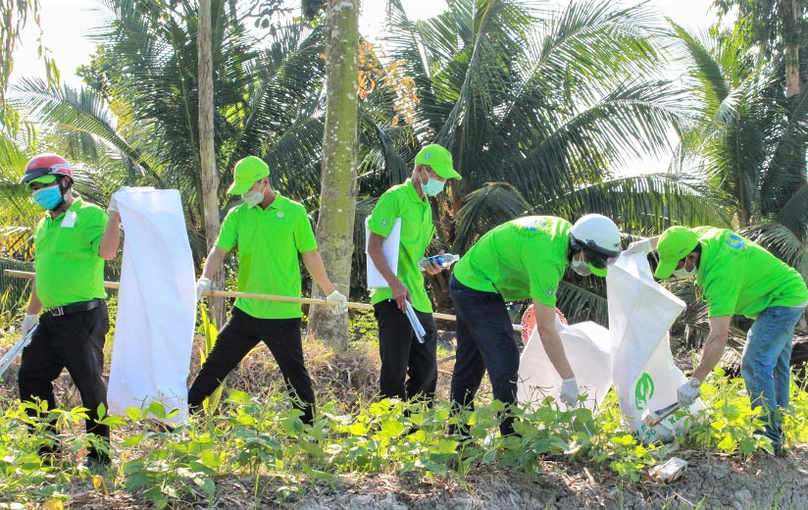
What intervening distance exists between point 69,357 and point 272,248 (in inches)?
51.0

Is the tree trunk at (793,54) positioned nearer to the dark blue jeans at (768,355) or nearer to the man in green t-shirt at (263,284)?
the dark blue jeans at (768,355)

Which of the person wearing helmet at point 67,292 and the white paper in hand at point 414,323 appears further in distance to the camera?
the white paper in hand at point 414,323

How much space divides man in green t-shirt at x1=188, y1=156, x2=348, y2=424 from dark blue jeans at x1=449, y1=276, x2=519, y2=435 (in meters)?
0.92

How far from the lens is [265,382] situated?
6.82 m

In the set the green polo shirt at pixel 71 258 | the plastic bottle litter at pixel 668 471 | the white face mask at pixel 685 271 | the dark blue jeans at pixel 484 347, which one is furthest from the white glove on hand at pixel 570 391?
the green polo shirt at pixel 71 258

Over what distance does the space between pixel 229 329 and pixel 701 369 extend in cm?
Answer: 272

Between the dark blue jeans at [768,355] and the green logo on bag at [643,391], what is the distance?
78cm

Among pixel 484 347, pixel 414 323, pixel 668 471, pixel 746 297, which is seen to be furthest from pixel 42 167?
pixel 746 297

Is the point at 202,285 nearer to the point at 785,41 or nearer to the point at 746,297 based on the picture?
the point at 746,297

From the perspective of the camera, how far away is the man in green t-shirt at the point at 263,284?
16.8 ft

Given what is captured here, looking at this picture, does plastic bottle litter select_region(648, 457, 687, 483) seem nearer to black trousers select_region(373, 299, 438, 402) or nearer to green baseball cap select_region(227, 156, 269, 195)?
black trousers select_region(373, 299, 438, 402)

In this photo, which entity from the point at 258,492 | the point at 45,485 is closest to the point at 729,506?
the point at 258,492

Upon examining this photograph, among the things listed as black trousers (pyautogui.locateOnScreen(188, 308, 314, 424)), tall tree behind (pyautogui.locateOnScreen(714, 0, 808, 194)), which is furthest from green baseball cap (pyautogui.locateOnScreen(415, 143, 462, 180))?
tall tree behind (pyautogui.locateOnScreen(714, 0, 808, 194))

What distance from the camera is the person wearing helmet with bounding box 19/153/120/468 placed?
4.50 meters
